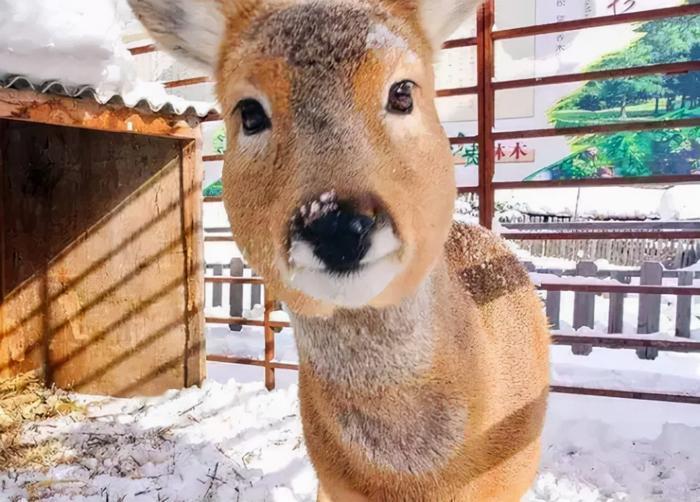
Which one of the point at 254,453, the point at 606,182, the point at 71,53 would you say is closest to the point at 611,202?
the point at 606,182

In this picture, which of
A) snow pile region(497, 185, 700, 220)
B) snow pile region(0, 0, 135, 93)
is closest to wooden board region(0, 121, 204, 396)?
snow pile region(0, 0, 135, 93)

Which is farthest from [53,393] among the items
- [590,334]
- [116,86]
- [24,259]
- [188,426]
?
[590,334]

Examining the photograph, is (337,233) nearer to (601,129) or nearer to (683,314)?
(601,129)

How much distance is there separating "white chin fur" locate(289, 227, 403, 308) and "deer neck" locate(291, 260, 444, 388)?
0.77 feet

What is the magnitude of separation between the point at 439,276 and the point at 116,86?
12.4 ft

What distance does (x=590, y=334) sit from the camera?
16.2ft

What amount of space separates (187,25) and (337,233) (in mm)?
1101

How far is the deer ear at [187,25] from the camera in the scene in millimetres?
1854

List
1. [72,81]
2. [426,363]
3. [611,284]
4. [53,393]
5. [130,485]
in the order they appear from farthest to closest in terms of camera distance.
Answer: [53,393] < [611,284] < [72,81] < [130,485] < [426,363]

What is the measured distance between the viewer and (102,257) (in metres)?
5.90

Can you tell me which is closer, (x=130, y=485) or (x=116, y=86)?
(x=130, y=485)

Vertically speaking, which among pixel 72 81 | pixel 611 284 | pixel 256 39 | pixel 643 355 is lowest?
pixel 643 355

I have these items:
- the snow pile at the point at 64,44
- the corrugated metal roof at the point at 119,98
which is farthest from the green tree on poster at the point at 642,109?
the snow pile at the point at 64,44

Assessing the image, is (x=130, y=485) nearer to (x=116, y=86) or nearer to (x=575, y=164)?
(x=116, y=86)
